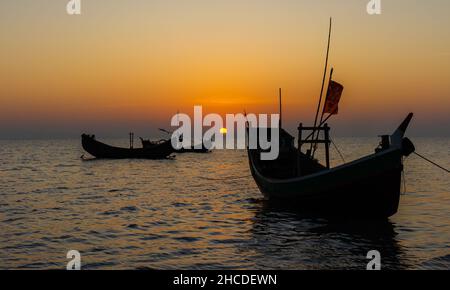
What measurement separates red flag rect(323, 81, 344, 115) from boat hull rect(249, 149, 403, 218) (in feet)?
9.47

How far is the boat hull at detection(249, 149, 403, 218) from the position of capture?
1432cm

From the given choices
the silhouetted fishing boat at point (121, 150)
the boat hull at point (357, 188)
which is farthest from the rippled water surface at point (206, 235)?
the silhouetted fishing boat at point (121, 150)

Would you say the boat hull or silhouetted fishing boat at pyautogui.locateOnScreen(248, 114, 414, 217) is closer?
silhouetted fishing boat at pyautogui.locateOnScreen(248, 114, 414, 217)

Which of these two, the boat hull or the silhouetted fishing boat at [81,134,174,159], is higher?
the boat hull

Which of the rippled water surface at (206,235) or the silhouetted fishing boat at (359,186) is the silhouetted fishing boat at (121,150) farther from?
the silhouetted fishing boat at (359,186)

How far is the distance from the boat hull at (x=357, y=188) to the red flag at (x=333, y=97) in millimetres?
2886

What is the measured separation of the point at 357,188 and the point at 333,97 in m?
3.88

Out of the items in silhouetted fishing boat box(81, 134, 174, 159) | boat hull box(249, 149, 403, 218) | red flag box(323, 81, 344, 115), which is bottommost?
silhouetted fishing boat box(81, 134, 174, 159)

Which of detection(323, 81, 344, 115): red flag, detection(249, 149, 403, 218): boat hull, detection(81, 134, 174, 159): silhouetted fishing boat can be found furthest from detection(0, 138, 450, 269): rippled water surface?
detection(81, 134, 174, 159): silhouetted fishing boat

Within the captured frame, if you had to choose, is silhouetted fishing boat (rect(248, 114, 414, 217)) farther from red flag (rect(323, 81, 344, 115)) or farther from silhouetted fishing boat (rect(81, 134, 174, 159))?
silhouetted fishing boat (rect(81, 134, 174, 159))

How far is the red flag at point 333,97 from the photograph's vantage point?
16719mm

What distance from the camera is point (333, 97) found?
16891mm

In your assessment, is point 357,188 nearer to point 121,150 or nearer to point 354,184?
point 354,184
